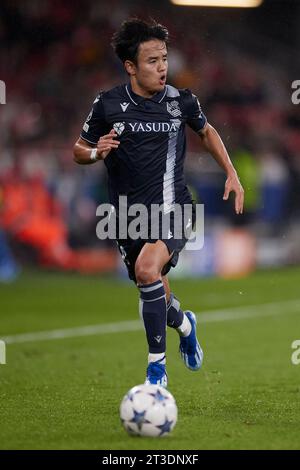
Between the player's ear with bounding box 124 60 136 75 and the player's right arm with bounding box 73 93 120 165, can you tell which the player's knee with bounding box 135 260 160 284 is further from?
the player's ear with bounding box 124 60 136 75

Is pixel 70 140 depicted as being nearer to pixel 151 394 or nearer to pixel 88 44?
pixel 88 44

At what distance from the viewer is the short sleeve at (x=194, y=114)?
6.27 meters

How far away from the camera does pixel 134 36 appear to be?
20.0ft

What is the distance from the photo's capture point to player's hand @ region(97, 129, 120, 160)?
5.79m

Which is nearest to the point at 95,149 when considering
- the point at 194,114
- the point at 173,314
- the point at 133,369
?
the point at 194,114

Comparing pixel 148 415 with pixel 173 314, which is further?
pixel 173 314

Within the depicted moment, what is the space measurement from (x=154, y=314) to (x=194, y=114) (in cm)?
133

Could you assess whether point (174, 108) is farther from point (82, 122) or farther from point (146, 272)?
point (82, 122)

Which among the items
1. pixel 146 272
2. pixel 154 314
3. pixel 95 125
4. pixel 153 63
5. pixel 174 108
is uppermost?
pixel 153 63

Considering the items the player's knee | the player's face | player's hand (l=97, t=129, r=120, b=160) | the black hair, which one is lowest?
the player's knee

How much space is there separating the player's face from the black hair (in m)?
0.04

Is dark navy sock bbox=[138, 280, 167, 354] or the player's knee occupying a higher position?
the player's knee

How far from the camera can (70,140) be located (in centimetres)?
1755

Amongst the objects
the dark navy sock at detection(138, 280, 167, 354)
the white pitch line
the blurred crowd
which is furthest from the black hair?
the blurred crowd
